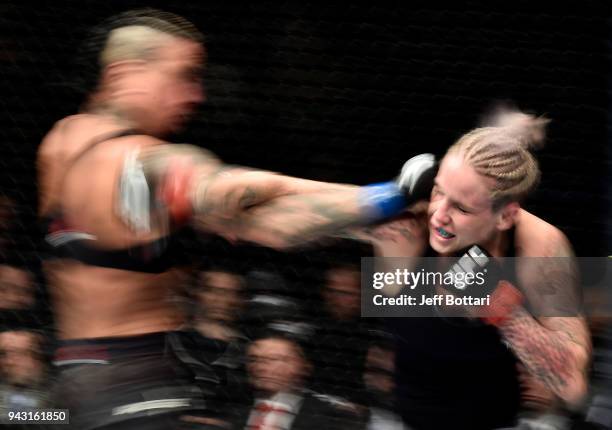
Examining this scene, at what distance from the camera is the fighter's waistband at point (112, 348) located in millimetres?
2133

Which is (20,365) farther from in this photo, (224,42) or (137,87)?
(137,87)

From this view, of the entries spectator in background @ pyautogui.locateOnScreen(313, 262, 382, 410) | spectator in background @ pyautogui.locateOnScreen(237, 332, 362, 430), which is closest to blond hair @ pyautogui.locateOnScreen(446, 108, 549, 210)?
spectator in background @ pyautogui.locateOnScreen(313, 262, 382, 410)

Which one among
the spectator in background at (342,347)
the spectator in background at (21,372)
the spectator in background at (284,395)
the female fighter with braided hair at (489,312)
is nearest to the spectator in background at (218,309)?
the spectator in background at (284,395)

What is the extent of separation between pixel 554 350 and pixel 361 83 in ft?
4.45

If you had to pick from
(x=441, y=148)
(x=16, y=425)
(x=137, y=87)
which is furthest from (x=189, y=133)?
(x=137, y=87)

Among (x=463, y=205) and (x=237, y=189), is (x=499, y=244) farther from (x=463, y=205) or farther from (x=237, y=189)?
(x=237, y=189)

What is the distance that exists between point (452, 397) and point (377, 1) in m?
1.52

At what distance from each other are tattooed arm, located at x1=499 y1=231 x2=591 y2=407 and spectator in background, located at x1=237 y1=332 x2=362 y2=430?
3.04 feet

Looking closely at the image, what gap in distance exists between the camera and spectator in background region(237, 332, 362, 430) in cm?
316

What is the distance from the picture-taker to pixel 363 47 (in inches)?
135

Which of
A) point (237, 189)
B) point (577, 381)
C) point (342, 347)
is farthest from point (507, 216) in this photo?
point (342, 347)

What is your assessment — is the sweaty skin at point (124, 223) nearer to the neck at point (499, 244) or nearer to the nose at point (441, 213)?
the nose at point (441, 213)

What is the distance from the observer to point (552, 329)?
2.43m

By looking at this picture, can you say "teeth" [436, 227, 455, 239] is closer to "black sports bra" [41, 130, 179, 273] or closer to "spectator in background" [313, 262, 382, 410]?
"black sports bra" [41, 130, 179, 273]
